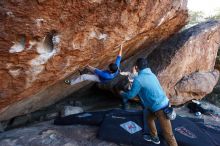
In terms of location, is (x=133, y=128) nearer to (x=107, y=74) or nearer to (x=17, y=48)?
(x=107, y=74)

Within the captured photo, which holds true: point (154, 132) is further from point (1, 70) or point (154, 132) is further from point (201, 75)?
point (201, 75)

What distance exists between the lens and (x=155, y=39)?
398 inches

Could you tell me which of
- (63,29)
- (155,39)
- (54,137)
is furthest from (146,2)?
(54,137)

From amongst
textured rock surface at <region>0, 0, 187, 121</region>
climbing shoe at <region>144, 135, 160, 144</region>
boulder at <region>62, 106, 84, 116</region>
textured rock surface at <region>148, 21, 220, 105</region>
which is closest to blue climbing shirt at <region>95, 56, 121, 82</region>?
textured rock surface at <region>0, 0, 187, 121</region>

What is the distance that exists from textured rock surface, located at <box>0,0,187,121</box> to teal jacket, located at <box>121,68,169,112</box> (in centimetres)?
143

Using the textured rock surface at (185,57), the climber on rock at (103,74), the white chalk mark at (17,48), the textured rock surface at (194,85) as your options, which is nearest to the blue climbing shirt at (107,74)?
the climber on rock at (103,74)

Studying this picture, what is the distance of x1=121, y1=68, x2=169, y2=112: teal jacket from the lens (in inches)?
255

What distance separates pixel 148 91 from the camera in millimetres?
6559

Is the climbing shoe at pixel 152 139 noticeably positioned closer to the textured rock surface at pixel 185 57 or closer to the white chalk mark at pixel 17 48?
the textured rock surface at pixel 185 57

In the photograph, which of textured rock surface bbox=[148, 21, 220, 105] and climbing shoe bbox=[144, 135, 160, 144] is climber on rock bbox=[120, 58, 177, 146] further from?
textured rock surface bbox=[148, 21, 220, 105]

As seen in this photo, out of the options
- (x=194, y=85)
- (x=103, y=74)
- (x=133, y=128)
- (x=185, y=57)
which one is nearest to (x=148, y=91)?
(x=133, y=128)

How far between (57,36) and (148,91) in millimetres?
Answer: 2071

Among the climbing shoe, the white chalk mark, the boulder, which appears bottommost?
the climbing shoe

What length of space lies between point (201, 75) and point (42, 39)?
6123mm
